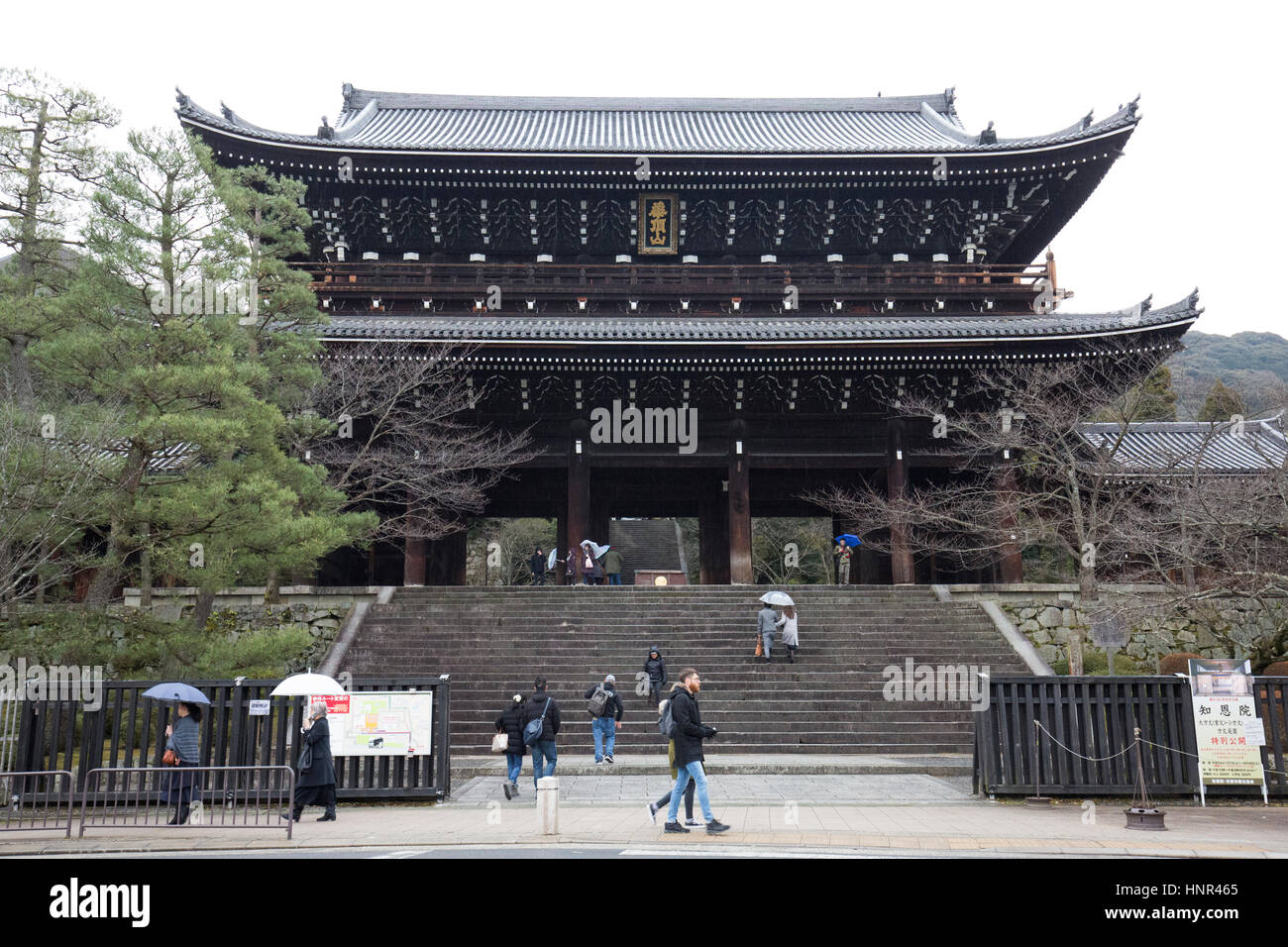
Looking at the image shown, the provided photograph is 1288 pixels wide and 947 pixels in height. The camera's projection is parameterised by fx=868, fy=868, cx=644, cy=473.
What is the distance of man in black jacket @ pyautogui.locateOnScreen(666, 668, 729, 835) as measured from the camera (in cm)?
916

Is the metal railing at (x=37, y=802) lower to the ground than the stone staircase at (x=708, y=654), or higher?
lower

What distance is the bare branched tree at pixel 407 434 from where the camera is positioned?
19.3 meters

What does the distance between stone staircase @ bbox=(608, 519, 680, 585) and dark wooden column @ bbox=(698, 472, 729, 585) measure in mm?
10499

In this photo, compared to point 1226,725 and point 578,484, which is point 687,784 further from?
point 578,484

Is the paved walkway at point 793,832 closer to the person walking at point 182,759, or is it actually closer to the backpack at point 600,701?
the person walking at point 182,759

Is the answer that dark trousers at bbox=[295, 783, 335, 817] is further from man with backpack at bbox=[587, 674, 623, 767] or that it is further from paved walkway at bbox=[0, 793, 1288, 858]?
man with backpack at bbox=[587, 674, 623, 767]

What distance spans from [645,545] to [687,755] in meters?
33.5

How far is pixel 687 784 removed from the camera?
9.36 metres

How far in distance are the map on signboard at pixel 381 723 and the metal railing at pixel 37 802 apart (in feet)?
9.89

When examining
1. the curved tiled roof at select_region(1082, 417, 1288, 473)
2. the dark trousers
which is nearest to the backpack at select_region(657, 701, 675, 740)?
the dark trousers

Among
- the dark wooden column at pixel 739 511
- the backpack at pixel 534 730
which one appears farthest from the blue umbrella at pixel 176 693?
the dark wooden column at pixel 739 511

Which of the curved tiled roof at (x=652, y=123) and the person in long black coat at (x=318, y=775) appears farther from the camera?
the curved tiled roof at (x=652, y=123)

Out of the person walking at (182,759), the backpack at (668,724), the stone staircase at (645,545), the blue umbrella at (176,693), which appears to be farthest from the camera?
the stone staircase at (645,545)

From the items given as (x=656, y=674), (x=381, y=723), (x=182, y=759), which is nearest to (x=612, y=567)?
(x=656, y=674)
